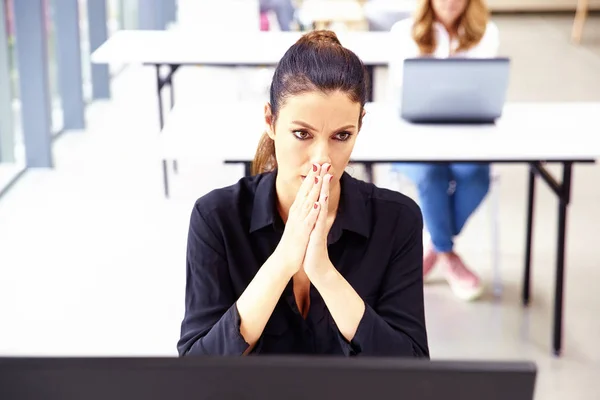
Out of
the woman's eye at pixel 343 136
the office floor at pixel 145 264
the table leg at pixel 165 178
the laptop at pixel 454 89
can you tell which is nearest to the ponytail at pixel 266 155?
the woman's eye at pixel 343 136

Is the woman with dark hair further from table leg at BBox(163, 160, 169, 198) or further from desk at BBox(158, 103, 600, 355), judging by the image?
table leg at BBox(163, 160, 169, 198)

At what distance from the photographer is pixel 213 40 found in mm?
4578

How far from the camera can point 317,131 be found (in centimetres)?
148

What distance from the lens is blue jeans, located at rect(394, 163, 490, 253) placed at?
3.34 m

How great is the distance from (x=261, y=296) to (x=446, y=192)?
198 centimetres

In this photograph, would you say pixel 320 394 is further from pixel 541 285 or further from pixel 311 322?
pixel 541 285

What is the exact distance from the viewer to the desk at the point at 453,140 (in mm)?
2742

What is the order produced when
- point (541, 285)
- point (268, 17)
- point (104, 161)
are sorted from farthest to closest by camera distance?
point (268, 17)
point (104, 161)
point (541, 285)

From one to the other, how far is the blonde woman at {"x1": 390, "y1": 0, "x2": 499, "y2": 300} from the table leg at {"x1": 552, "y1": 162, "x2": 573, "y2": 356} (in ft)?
1.49

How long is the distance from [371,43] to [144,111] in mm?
2161

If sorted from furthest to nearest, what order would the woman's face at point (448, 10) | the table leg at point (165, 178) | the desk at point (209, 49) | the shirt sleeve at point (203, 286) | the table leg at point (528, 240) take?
1. the table leg at point (165, 178)
2. the desk at point (209, 49)
3. the woman's face at point (448, 10)
4. the table leg at point (528, 240)
5. the shirt sleeve at point (203, 286)

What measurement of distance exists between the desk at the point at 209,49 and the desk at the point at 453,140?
2.84 feet

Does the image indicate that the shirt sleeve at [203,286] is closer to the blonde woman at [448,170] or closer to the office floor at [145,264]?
the office floor at [145,264]

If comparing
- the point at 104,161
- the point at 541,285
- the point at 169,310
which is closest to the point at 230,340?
the point at 169,310
